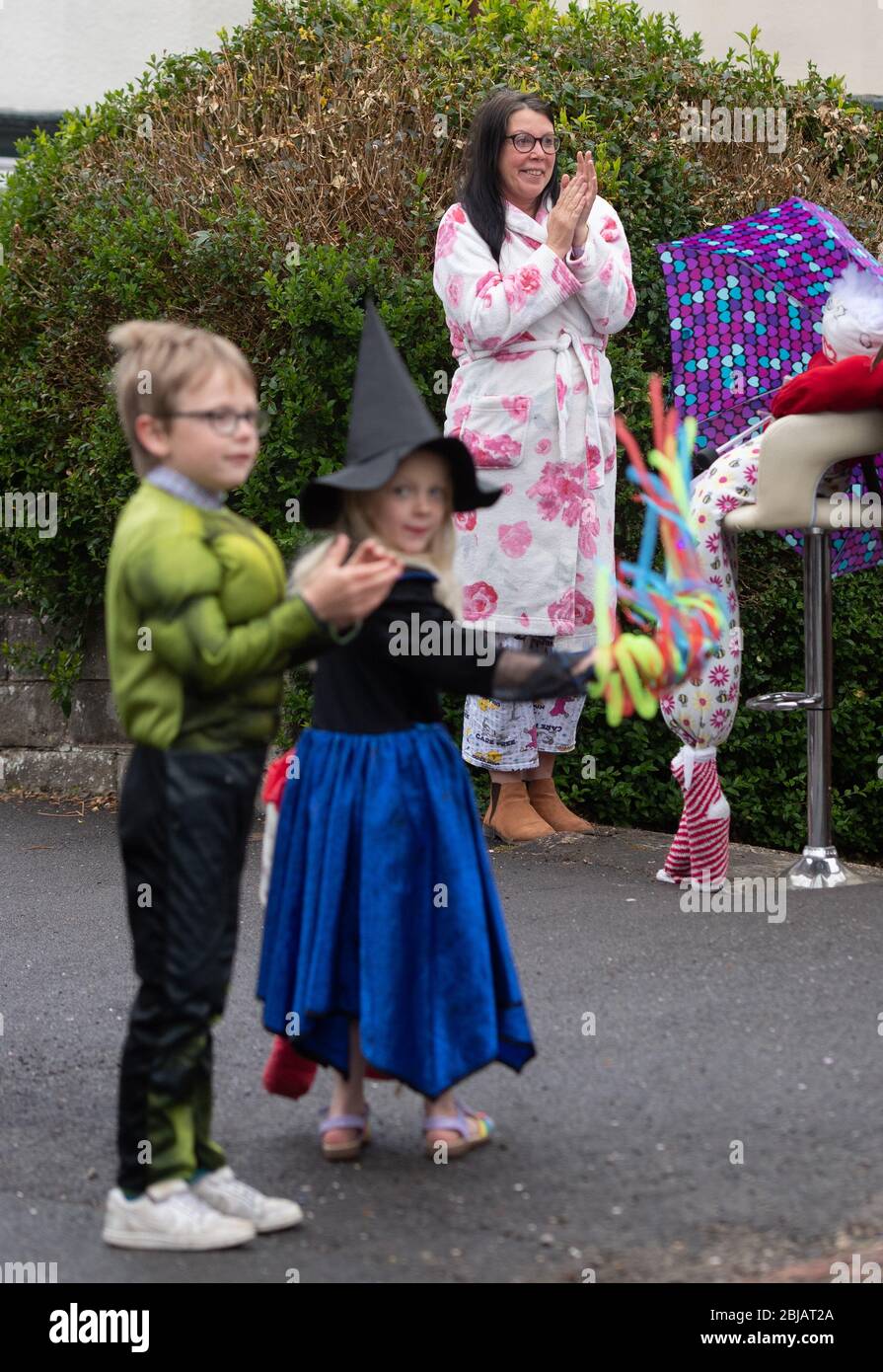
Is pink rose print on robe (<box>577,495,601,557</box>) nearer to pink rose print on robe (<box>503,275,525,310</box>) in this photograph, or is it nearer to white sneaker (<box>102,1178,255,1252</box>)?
pink rose print on robe (<box>503,275,525,310</box>)

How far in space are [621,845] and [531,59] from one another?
299 centimetres

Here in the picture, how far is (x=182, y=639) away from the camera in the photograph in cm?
289

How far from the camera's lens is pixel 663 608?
313 cm

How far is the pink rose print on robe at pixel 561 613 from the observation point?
5.74m

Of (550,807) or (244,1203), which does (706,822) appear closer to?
(550,807)

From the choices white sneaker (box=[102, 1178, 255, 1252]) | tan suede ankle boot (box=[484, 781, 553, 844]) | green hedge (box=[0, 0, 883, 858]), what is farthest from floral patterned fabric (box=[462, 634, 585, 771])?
white sneaker (box=[102, 1178, 255, 1252])

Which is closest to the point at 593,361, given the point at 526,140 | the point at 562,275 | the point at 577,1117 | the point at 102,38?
the point at 562,275

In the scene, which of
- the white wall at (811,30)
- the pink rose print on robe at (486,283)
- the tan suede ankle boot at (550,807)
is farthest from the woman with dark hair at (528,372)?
the white wall at (811,30)

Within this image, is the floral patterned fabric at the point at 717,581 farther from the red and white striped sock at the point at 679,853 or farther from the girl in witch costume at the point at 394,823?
the girl in witch costume at the point at 394,823

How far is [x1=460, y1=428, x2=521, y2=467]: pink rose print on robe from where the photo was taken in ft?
18.6

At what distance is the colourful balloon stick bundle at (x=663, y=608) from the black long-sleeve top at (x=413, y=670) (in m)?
0.08

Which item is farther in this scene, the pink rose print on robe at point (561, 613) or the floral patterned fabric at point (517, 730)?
the floral patterned fabric at point (517, 730)

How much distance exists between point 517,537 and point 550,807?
3.39 ft

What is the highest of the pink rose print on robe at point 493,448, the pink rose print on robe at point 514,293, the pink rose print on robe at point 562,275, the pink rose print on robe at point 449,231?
the pink rose print on robe at point 449,231
